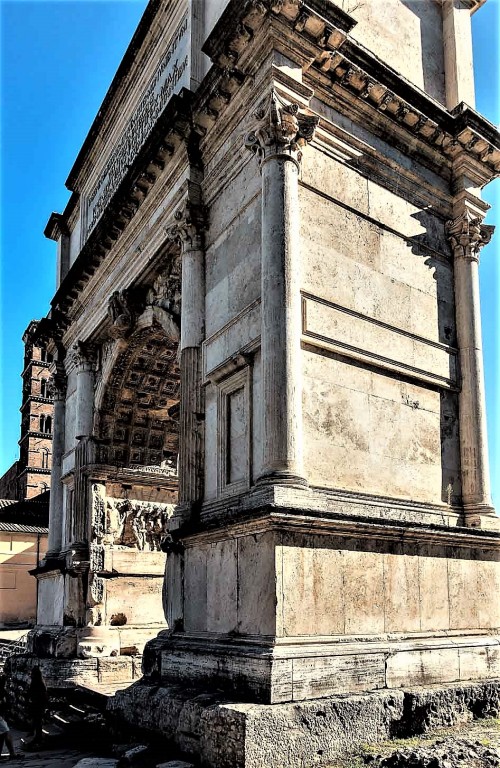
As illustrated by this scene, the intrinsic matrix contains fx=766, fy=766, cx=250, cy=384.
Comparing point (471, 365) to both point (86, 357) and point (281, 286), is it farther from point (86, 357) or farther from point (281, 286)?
point (86, 357)

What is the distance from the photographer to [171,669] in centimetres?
846

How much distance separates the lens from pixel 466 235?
1055cm

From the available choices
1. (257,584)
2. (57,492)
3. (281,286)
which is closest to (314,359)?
(281,286)

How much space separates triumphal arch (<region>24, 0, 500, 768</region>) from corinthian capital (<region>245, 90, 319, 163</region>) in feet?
0.09

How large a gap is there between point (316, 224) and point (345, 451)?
2.66 meters

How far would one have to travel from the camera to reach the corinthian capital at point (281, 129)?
8.46 metres

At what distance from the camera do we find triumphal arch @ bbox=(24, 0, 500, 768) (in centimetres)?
727

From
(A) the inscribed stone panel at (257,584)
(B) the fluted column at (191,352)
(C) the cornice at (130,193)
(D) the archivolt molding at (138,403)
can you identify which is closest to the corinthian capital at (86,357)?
(D) the archivolt molding at (138,403)

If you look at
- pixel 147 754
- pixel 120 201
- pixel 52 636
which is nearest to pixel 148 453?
pixel 52 636

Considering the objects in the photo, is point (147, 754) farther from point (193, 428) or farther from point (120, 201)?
point (120, 201)

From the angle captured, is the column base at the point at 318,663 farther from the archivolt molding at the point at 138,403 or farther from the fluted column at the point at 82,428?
the archivolt molding at the point at 138,403

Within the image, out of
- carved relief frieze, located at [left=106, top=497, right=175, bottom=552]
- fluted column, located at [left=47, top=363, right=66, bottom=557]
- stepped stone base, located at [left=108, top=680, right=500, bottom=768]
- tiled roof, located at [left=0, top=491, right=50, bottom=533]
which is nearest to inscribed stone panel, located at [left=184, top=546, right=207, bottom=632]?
stepped stone base, located at [left=108, top=680, right=500, bottom=768]

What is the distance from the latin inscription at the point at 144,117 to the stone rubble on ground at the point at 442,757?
31.7 feet

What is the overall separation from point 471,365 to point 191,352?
146 inches
